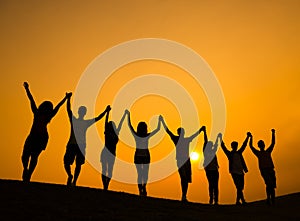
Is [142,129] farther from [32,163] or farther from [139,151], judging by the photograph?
[32,163]

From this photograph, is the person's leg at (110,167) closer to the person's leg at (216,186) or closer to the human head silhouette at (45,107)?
the human head silhouette at (45,107)

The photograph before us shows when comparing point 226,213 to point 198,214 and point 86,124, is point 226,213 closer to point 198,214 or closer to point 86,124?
point 198,214

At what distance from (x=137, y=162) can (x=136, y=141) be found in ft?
2.60

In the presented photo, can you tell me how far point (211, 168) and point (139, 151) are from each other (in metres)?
3.31

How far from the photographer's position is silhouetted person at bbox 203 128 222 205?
16375 millimetres

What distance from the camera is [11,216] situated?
851cm

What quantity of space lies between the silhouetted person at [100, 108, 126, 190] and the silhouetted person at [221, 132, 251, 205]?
477 centimetres

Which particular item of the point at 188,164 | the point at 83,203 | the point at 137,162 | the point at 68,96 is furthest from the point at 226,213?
the point at 68,96

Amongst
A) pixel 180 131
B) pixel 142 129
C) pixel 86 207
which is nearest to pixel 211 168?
pixel 180 131

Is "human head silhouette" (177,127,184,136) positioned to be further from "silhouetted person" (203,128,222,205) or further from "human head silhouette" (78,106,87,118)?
"human head silhouette" (78,106,87,118)

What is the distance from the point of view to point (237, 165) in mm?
16703

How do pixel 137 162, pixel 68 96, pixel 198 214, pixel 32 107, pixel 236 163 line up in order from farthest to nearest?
1. pixel 236 163
2. pixel 137 162
3. pixel 68 96
4. pixel 32 107
5. pixel 198 214

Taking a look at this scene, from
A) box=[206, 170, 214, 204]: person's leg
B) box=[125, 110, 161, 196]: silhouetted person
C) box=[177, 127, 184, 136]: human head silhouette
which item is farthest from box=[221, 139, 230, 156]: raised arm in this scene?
box=[125, 110, 161, 196]: silhouetted person

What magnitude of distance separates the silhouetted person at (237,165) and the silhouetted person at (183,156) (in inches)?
85.9
